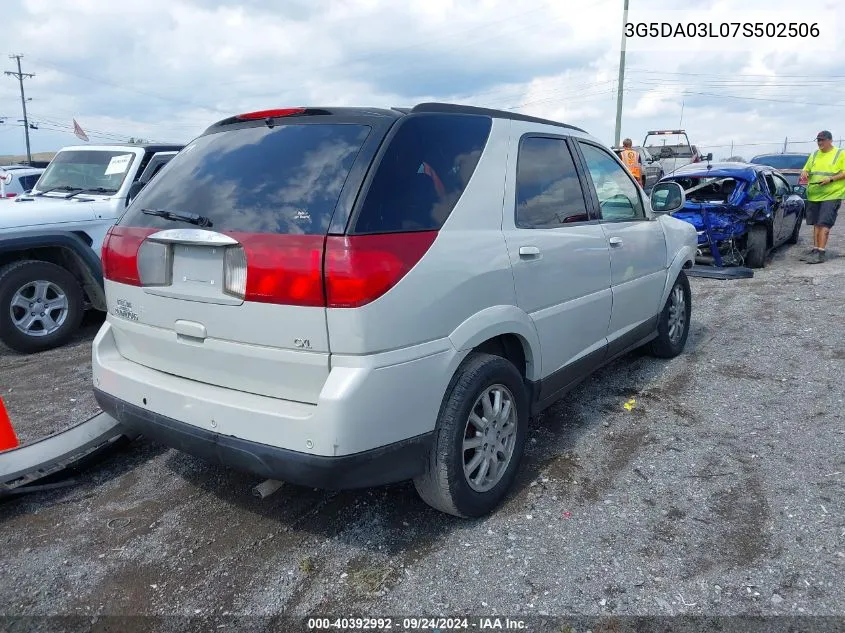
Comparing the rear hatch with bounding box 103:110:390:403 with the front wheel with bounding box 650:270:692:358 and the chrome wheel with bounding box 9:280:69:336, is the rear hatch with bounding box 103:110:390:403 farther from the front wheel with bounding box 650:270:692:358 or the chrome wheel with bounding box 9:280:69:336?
the chrome wheel with bounding box 9:280:69:336

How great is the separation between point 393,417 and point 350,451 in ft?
0.69

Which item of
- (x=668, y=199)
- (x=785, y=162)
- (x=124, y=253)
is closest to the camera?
(x=124, y=253)

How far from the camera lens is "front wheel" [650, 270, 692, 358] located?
5136 mm

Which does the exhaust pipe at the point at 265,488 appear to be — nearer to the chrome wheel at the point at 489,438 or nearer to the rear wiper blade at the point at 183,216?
the chrome wheel at the point at 489,438

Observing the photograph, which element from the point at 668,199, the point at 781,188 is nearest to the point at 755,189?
the point at 781,188

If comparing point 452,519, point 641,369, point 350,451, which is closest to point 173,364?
point 350,451

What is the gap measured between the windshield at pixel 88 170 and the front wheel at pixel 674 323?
5572 millimetres

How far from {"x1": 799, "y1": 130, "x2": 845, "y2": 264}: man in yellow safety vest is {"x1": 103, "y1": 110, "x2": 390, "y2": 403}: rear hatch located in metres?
9.44

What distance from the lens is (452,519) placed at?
119 inches

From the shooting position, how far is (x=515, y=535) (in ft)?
9.50

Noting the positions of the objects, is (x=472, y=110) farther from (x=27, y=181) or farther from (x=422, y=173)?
(x=27, y=181)

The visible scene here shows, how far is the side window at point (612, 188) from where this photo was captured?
13.2ft

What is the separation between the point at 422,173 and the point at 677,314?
3.54 m

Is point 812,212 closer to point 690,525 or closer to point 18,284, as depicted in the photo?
point 690,525
